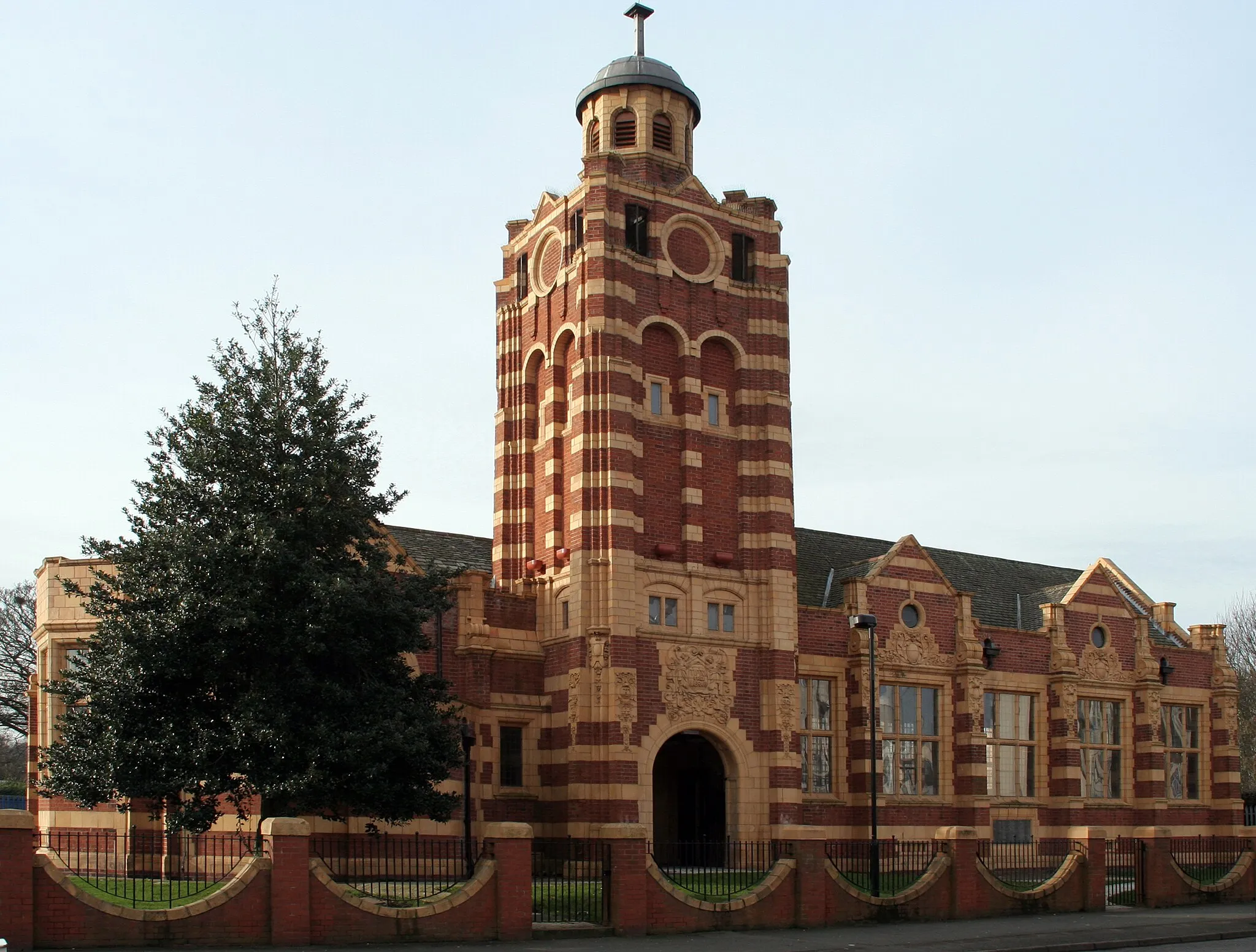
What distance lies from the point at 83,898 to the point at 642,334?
2047 centimetres

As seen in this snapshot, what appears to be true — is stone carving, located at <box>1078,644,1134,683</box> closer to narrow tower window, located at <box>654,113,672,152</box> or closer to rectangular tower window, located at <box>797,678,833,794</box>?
rectangular tower window, located at <box>797,678,833,794</box>

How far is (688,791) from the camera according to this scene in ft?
124

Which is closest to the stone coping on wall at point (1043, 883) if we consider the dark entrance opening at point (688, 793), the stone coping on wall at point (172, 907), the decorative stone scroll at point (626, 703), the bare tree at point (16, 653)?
the decorative stone scroll at point (626, 703)

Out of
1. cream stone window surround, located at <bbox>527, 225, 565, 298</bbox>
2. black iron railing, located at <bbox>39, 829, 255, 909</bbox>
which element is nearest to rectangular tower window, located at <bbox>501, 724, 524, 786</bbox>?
black iron railing, located at <bbox>39, 829, 255, 909</bbox>

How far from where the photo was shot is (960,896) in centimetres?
2770

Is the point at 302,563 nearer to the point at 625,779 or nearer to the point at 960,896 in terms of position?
the point at 625,779

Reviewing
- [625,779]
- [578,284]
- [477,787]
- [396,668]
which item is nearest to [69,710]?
[396,668]

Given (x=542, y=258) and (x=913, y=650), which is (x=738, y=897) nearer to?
(x=913, y=650)

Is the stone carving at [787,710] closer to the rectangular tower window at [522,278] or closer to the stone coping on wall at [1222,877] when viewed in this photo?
the stone coping on wall at [1222,877]

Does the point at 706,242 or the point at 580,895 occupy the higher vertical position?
the point at 706,242

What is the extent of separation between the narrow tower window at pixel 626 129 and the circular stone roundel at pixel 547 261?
3151 mm

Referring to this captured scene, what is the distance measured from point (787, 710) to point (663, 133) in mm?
15934

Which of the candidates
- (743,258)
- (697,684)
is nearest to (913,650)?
(697,684)

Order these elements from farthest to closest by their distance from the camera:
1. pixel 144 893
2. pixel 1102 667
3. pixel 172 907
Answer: pixel 1102 667 → pixel 144 893 → pixel 172 907
